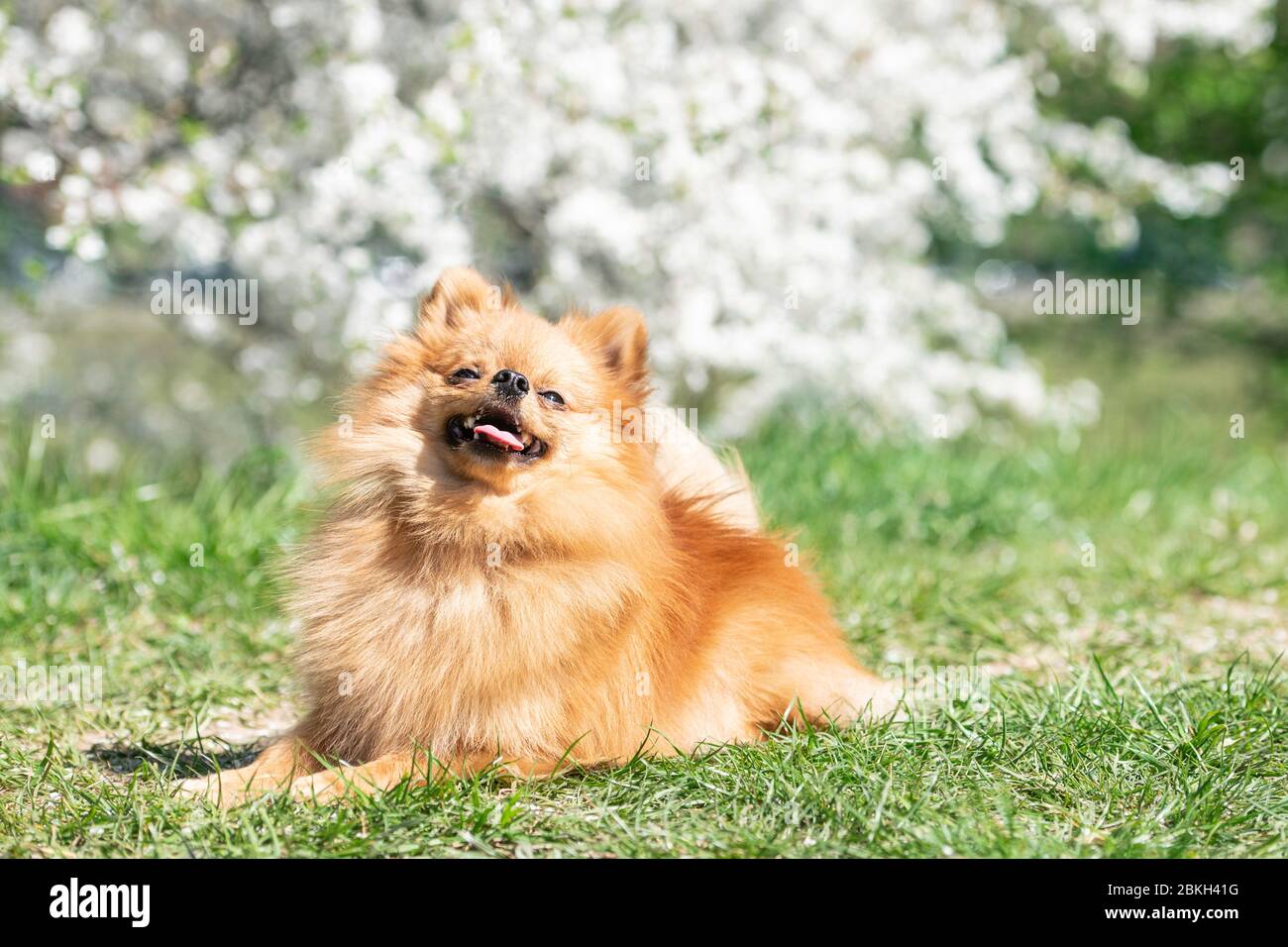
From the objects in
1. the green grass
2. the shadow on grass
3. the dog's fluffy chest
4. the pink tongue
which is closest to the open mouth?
the pink tongue

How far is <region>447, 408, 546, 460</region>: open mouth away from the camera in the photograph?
Answer: 3439 millimetres

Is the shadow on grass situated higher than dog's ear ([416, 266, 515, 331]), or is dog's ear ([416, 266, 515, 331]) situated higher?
dog's ear ([416, 266, 515, 331])

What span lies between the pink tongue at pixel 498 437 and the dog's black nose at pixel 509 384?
0.09 m

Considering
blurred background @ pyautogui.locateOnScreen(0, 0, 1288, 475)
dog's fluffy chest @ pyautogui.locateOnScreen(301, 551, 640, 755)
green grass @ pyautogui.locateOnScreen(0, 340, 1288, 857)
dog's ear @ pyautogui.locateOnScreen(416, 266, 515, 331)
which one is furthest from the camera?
blurred background @ pyautogui.locateOnScreen(0, 0, 1288, 475)

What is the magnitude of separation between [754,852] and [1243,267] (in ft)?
32.6

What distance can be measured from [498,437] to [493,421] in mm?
82

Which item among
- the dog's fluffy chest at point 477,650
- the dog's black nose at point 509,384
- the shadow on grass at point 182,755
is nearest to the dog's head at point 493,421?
the dog's black nose at point 509,384

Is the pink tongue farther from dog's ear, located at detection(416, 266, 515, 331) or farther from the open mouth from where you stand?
dog's ear, located at detection(416, 266, 515, 331)

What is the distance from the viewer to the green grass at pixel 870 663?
315 cm

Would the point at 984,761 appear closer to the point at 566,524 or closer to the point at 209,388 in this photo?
the point at 566,524

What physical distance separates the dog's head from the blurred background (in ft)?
2.19

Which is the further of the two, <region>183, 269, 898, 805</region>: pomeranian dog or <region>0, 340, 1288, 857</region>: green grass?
<region>183, 269, 898, 805</region>: pomeranian dog

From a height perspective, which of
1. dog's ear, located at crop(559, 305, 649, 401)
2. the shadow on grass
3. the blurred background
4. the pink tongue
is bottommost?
the shadow on grass
